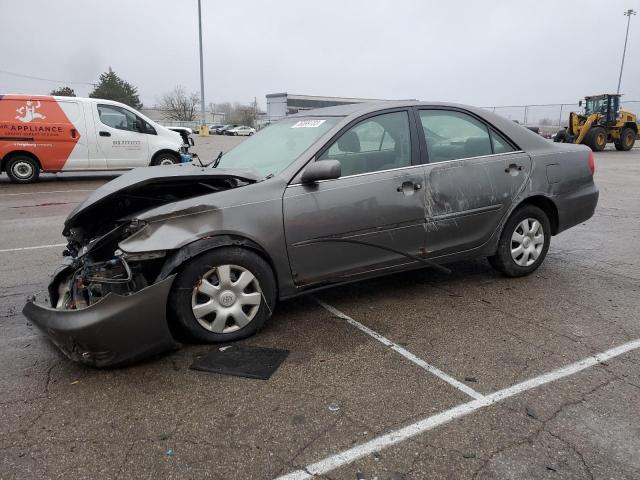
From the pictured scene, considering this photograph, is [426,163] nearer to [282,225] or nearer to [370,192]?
Answer: [370,192]

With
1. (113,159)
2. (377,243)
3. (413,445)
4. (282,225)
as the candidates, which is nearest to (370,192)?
(377,243)

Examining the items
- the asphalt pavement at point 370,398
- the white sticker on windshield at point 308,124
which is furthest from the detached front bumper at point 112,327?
the white sticker on windshield at point 308,124

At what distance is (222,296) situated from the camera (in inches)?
129

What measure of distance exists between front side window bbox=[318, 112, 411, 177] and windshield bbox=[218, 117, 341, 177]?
19 cm

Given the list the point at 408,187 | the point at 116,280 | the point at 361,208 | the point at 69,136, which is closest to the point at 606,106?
the point at 69,136

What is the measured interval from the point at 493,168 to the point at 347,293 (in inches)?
66.6

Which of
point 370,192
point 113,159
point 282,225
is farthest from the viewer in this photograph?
point 113,159

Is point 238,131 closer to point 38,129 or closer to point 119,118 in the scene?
point 119,118

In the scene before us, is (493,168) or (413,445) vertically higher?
(493,168)

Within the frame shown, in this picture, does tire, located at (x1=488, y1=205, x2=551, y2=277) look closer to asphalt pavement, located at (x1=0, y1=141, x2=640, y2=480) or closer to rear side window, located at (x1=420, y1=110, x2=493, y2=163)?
asphalt pavement, located at (x1=0, y1=141, x2=640, y2=480)

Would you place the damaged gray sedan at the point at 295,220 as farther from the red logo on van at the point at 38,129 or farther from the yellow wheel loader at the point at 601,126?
the yellow wheel loader at the point at 601,126

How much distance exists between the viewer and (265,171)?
3791 millimetres

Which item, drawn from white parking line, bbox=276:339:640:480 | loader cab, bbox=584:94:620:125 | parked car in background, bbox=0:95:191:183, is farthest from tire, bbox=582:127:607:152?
white parking line, bbox=276:339:640:480

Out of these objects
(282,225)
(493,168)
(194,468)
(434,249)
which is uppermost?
(493,168)
